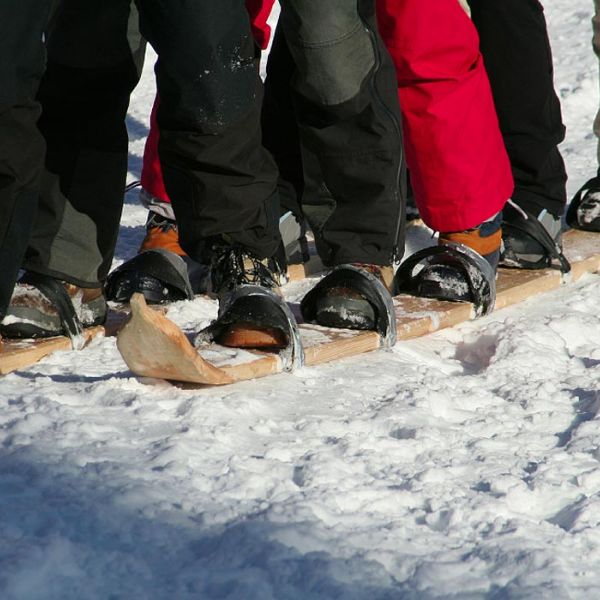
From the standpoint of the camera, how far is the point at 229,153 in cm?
229

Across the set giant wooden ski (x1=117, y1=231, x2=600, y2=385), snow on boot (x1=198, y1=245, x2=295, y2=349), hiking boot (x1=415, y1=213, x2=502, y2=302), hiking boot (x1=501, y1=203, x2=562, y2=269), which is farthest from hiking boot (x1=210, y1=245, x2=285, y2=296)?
hiking boot (x1=501, y1=203, x2=562, y2=269)

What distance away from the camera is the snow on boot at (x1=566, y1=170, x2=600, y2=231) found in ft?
12.1

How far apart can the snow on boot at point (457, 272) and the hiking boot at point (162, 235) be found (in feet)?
2.05

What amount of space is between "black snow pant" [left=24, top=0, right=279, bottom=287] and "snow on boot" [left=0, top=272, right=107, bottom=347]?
0.04 meters

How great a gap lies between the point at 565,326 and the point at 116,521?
151cm

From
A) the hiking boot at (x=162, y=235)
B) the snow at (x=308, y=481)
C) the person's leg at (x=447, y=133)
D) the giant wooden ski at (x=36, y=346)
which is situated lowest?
the snow at (x=308, y=481)

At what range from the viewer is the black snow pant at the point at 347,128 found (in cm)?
242

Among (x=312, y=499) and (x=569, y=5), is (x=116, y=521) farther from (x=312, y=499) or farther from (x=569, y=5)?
(x=569, y=5)

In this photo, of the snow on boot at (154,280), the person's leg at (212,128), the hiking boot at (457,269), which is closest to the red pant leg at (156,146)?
the snow on boot at (154,280)

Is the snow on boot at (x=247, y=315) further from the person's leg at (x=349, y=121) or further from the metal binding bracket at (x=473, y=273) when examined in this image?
the metal binding bracket at (x=473, y=273)

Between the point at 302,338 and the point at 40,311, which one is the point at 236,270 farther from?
the point at 40,311

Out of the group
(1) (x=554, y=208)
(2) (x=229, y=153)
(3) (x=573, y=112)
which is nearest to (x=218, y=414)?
(2) (x=229, y=153)

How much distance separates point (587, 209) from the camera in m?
3.71

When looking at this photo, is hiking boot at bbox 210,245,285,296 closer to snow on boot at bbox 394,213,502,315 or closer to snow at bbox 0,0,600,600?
snow at bbox 0,0,600,600
